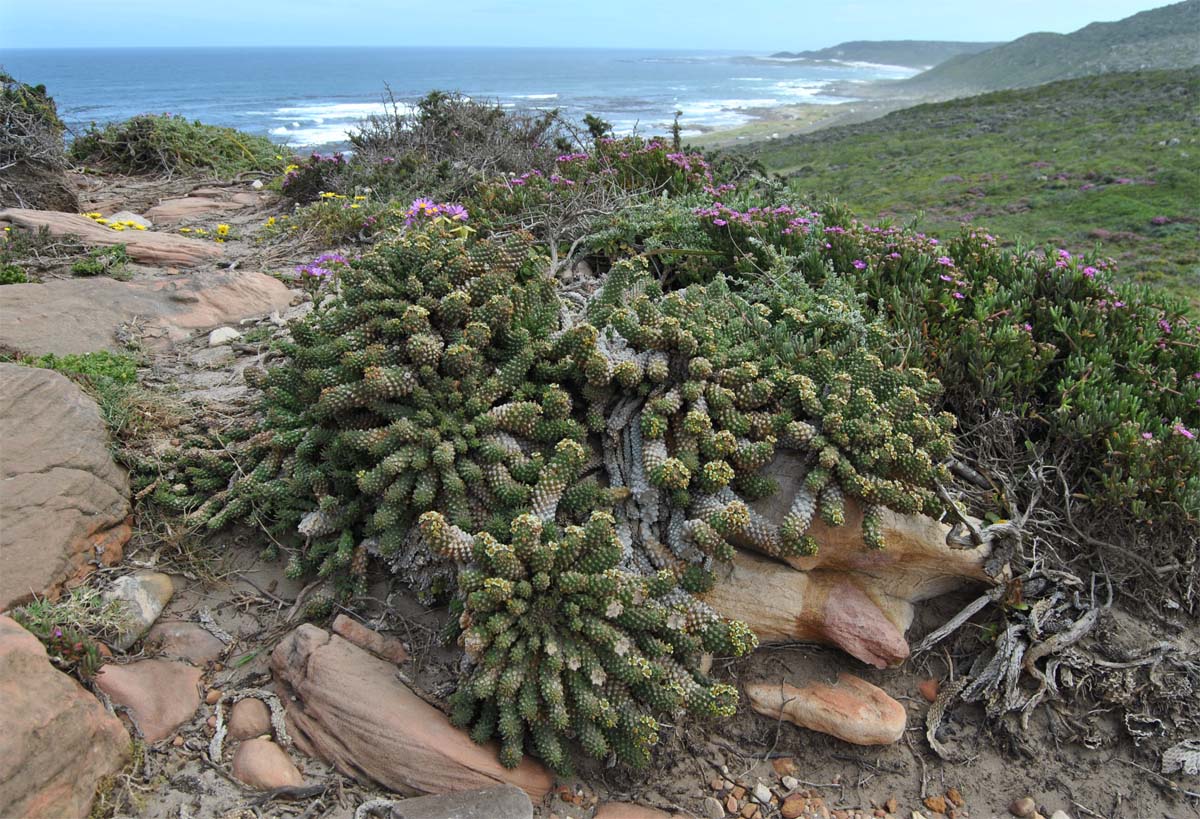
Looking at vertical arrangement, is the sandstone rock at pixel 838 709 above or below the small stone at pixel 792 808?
above

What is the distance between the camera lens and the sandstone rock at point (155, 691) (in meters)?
3.14

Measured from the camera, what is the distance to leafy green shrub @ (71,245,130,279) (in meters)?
6.56

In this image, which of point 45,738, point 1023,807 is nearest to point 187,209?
point 45,738

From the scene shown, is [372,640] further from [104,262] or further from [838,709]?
[104,262]

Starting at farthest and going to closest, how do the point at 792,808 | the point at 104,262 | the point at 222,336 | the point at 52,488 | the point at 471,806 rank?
the point at 104,262 < the point at 222,336 < the point at 52,488 < the point at 792,808 < the point at 471,806

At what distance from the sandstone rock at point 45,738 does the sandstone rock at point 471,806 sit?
1.13 metres

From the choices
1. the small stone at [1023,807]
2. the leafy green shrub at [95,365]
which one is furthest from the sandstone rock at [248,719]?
the small stone at [1023,807]

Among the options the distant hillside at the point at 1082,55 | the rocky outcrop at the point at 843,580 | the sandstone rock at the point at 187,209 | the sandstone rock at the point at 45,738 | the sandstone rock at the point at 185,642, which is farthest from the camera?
the distant hillside at the point at 1082,55

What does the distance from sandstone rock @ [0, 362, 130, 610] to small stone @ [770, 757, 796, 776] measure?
134 inches

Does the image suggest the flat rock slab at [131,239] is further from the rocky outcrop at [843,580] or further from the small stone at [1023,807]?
the small stone at [1023,807]

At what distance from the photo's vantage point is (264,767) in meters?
3.03

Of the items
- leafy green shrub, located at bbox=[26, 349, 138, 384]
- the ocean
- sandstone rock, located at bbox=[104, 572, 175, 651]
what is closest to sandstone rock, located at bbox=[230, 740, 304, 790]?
sandstone rock, located at bbox=[104, 572, 175, 651]

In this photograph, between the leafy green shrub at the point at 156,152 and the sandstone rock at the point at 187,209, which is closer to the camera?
the sandstone rock at the point at 187,209

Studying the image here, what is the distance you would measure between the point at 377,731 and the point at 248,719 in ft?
1.92
